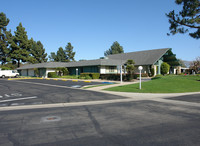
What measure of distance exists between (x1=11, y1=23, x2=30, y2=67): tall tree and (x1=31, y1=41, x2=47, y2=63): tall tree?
9.91 m

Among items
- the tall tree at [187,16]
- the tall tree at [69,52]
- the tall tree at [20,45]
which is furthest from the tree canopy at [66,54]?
the tall tree at [187,16]

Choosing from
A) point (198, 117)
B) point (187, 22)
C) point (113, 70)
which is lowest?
point (198, 117)

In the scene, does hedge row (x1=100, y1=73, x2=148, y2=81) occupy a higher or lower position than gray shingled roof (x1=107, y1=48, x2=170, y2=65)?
lower

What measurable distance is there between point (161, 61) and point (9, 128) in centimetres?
3851

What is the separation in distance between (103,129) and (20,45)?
6314cm

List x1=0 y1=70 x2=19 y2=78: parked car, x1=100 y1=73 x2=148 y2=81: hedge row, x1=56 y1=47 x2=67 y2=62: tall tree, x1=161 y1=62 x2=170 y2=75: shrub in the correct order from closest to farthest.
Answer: x1=100 y1=73 x2=148 y2=81: hedge row, x1=161 y1=62 x2=170 y2=75: shrub, x1=0 y1=70 x2=19 y2=78: parked car, x1=56 y1=47 x2=67 y2=62: tall tree

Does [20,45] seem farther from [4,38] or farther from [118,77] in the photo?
[118,77]

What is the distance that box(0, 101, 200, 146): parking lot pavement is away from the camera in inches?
169

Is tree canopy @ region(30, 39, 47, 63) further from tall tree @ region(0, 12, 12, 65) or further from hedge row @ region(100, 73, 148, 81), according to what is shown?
hedge row @ region(100, 73, 148, 81)

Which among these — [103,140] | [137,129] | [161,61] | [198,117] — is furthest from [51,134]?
[161,61]

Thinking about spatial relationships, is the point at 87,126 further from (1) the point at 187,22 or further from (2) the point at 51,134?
(1) the point at 187,22

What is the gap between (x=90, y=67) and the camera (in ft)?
119

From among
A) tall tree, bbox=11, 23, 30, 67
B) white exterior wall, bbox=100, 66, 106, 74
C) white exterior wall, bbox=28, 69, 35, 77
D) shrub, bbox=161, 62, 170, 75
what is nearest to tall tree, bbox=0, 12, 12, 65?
tall tree, bbox=11, 23, 30, 67

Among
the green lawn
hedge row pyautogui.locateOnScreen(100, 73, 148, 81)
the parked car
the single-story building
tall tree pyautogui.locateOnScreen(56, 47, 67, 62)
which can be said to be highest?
tall tree pyautogui.locateOnScreen(56, 47, 67, 62)
